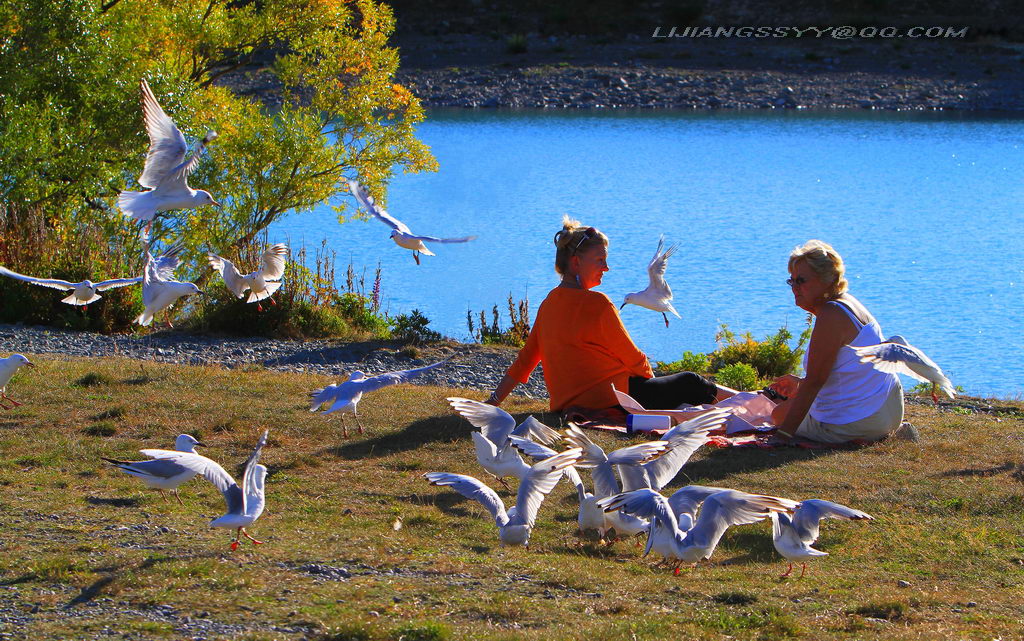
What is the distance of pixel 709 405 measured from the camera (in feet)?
20.9

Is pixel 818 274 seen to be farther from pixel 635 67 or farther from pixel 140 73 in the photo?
pixel 635 67

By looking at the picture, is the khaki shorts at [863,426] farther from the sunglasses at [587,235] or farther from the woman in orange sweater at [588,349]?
the sunglasses at [587,235]

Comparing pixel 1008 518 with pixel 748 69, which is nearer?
pixel 1008 518

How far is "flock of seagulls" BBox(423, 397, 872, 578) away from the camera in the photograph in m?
4.17

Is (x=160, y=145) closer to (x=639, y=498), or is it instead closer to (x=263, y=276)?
(x=263, y=276)

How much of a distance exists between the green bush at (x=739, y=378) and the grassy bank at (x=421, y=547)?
6.16 ft

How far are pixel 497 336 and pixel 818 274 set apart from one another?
5.50m

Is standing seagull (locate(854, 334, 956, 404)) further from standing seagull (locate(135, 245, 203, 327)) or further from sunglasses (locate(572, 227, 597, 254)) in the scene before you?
standing seagull (locate(135, 245, 203, 327))

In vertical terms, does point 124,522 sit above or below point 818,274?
below

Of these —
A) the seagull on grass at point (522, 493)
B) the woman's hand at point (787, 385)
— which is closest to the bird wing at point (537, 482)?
the seagull on grass at point (522, 493)

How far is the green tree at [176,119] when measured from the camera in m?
12.3

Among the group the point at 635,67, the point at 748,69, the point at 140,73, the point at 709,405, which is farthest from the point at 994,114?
the point at 709,405

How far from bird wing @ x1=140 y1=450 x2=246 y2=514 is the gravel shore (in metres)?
4.07

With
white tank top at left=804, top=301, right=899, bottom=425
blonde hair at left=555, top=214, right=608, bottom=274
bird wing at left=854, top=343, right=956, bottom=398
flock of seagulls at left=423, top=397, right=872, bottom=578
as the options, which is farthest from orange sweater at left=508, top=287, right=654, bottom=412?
bird wing at left=854, top=343, right=956, bottom=398
